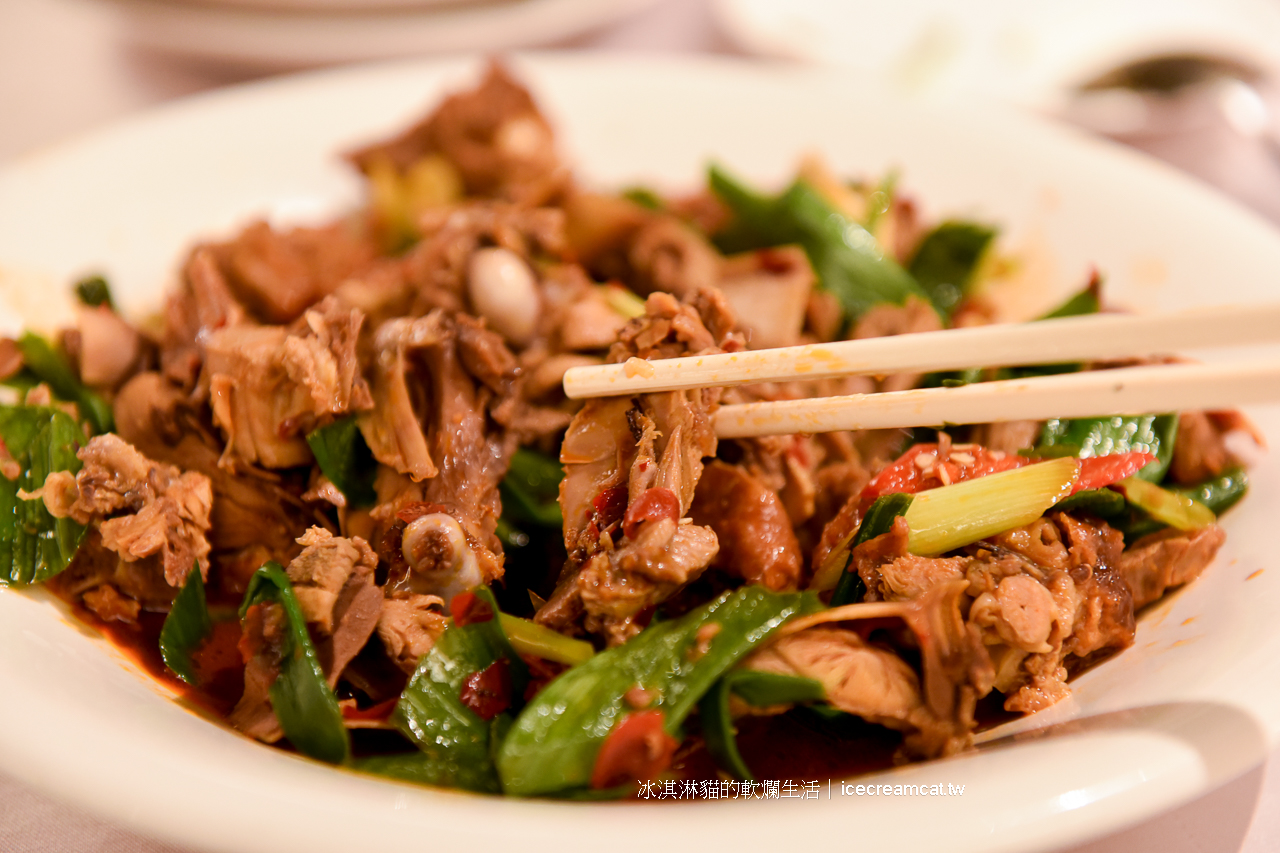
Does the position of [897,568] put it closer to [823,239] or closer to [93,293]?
[823,239]

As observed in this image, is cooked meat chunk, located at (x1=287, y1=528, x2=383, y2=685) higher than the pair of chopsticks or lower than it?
lower

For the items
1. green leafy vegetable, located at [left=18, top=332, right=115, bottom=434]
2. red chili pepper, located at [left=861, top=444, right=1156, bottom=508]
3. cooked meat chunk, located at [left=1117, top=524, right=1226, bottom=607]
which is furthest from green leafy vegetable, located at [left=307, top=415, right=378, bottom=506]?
cooked meat chunk, located at [left=1117, top=524, right=1226, bottom=607]

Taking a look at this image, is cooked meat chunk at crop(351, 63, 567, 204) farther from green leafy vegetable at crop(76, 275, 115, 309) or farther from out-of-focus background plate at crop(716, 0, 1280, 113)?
out-of-focus background plate at crop(716, 0, 1280, 113)

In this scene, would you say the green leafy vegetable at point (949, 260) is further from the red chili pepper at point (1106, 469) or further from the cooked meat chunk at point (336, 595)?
the cooked meat chunk at point (336, 595)

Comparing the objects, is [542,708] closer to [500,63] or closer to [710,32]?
[500,63]

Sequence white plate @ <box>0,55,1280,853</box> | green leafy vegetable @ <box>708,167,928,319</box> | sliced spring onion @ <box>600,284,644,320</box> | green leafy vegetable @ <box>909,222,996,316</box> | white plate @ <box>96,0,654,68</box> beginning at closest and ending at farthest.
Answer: white plate @ <box>0,55,1280,853</box> → sliced spring onion @ <box>600,284,644,320</box> → green leafy vegetable @ <box>708,167,928,319</box> → green leafy vegetable @ <box>909,222,996,316</box> → white plate @ <box>96,0,654,68</box>

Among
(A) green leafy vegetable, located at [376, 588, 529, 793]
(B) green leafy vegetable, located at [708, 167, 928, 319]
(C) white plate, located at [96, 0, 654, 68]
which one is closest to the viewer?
(A) green leafy vegetable, located at [376, 588, 529, 793]

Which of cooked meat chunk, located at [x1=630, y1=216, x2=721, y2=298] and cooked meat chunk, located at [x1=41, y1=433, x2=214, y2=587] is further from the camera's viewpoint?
cooked meat chunk, located at [x1=630, y1=216, x2=721, y2=298]
